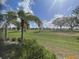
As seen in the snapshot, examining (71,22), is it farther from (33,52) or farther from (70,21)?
(33,52)

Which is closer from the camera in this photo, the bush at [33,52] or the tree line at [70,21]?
the bush at [33,52]

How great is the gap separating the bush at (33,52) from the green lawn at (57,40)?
0.09 meters

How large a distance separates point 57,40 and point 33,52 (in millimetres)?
355

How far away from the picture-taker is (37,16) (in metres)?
3.30

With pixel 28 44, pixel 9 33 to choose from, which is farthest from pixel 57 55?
pixel 9 33

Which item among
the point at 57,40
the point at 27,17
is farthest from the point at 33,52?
the point at 27,17

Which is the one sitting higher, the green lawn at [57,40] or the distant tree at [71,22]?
the distant tree at [71,22]

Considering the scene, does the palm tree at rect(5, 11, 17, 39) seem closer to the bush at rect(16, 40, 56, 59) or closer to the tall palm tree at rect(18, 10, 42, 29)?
the tall palm tree at rect(18, 10, 42, 29)

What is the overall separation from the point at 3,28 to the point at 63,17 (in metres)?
0.78

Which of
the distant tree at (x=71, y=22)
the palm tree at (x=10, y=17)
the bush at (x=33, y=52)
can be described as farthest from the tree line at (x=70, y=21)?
the palm tree at (x=10, y=17)

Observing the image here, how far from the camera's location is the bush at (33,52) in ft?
10.3

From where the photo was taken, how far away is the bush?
3.12 metres

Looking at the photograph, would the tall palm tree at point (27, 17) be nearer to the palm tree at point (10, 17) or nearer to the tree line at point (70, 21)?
the palm tree at point (10, 17)

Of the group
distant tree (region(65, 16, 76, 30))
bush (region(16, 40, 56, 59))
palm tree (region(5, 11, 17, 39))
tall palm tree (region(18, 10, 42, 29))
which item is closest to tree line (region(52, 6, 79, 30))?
distant tree (region(65, 16, 76, 30))
